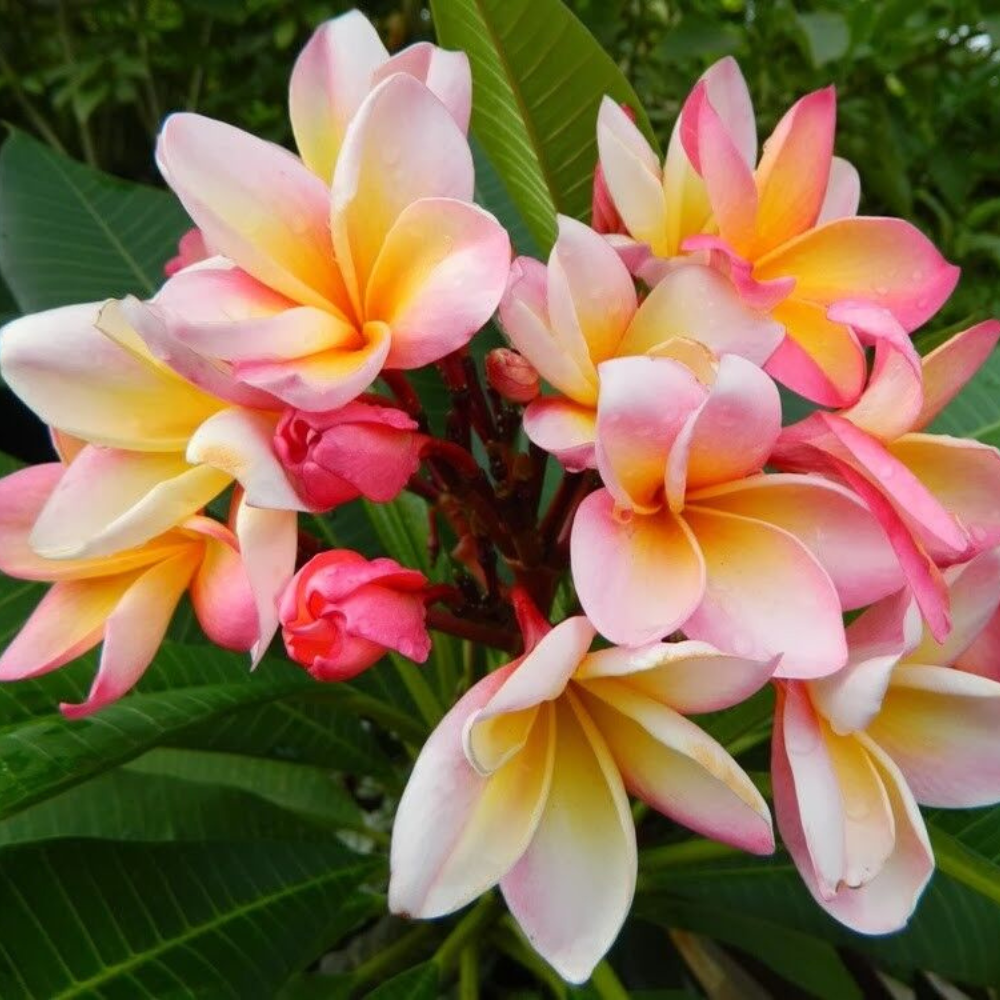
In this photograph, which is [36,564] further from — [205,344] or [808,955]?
[808,955]

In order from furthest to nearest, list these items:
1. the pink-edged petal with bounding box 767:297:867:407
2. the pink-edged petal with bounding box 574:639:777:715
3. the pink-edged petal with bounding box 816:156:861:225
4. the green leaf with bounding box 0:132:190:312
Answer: the green leaf with bounding box 0:132:190:312
the pink-edged petal with bounding box 816:156:861:225
the pink-edged petal with bounding box 767:297:867:407
the pink-edged petal with bounding box 574:639:777:715

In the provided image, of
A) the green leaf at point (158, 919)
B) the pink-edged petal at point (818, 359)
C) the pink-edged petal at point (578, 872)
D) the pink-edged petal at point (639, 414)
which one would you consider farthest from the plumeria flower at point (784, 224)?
the green leaf at point (158, 919)

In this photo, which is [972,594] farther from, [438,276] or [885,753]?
[438,276]

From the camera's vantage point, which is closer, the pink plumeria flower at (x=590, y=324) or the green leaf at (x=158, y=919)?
the pink plumeria flower at (x=590, y=324)

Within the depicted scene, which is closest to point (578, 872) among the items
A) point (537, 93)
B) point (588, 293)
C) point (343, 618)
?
point (343, 618)

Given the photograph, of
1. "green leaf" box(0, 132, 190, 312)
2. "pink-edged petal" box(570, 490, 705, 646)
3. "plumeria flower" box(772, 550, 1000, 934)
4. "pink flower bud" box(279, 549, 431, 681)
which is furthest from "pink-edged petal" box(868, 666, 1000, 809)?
"green leaf" box(0, 132, 190, 312)

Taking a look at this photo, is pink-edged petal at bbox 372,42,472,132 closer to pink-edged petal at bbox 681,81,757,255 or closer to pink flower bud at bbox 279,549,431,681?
pink-edged petal at bbox 681,81,757,255

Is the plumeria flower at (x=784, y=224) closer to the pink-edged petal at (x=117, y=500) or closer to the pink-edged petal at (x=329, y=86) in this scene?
the pink-edged petal at (x=329, y=86)
